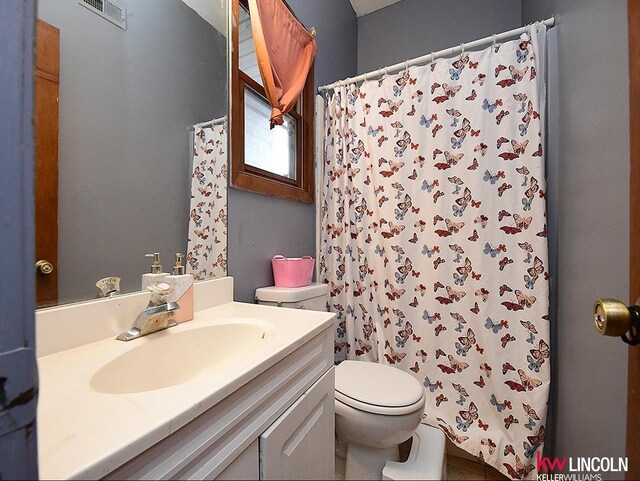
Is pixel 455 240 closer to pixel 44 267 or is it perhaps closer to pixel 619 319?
pixel 619 319

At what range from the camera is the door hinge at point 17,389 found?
197 mm

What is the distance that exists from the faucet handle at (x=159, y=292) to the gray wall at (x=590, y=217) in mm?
917

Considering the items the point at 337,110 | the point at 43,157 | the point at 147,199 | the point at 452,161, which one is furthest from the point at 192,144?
the point at 452,161

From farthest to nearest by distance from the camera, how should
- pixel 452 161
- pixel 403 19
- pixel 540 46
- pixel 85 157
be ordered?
1. pixel 403 19
2. pixel 452 161
3. pixel 540 46
4. pixel 85 157

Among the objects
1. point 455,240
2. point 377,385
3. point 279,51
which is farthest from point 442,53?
point 377,385

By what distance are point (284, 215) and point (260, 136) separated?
0.37 m

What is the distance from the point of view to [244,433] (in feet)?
1.40

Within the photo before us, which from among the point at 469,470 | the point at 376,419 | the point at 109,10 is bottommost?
the point at 469,470

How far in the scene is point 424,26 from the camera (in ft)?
6.26

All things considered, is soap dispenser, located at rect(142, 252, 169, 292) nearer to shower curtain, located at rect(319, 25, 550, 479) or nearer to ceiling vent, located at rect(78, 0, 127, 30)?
ceiling vent, located at rect(78, 0, 127, 30)

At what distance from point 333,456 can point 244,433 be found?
→ 0.23 meters

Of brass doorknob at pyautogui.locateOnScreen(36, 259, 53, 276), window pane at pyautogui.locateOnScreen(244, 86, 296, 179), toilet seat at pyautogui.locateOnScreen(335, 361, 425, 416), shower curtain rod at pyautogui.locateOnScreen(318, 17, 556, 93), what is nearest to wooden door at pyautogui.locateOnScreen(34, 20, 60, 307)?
brass doorknob at pyautogui.locateOnScreen(36, 259, 53, 276)

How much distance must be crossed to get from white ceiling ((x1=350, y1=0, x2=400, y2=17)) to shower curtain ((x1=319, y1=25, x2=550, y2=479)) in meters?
0.95

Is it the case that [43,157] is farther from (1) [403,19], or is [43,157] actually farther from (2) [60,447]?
(1) [403,19]
